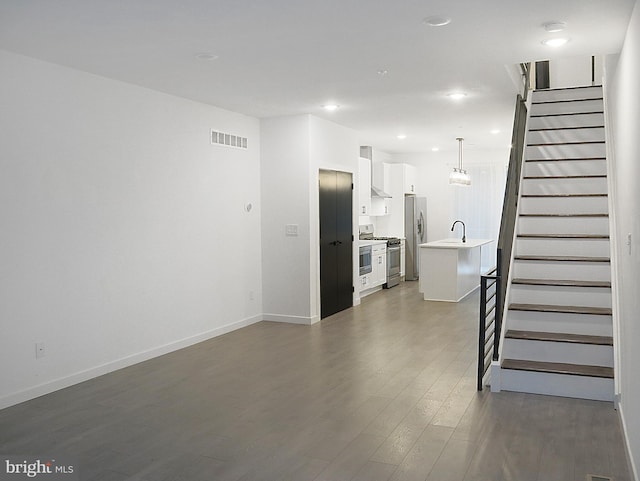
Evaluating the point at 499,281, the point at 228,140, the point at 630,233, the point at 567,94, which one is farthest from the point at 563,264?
the point at 228,140

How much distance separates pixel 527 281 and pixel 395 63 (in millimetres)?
2267

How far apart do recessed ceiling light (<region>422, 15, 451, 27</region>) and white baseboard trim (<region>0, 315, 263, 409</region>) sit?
13.0 ft

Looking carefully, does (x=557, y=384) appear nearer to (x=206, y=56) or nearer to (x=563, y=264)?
(x=563, y=264)

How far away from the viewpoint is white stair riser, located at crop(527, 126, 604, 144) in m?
6.38

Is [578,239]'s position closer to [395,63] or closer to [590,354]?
[590,354]

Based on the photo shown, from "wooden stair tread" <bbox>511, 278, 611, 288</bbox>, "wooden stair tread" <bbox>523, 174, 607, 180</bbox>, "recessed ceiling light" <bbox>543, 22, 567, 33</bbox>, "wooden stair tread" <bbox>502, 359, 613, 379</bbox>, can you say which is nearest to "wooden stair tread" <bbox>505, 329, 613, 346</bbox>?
"wooden stair tread" <bbox>502, 359, 613, 379</bbox>

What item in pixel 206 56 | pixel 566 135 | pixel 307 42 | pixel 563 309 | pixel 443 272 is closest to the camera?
pixel 307 42

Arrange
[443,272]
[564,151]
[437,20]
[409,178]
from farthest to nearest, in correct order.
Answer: [409,178] → [443,272] → [564,151] → [437,20]

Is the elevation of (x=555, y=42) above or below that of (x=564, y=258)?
above

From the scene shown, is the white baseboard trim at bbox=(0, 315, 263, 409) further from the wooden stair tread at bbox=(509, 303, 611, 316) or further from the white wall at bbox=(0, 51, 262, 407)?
the wooden stair tread at bbox=(509, 303, 611, 316)

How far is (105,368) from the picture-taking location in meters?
4.94

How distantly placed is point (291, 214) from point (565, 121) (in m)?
3.66

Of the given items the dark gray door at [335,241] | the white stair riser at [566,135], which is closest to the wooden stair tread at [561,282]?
the white stair riser at [566,135]

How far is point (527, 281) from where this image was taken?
4.89 meters
